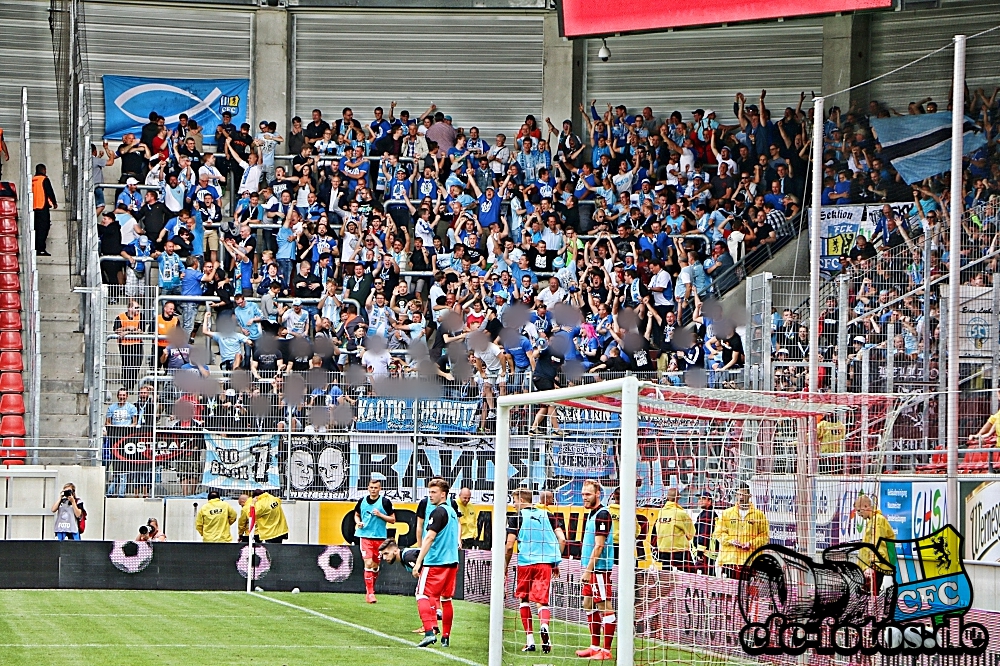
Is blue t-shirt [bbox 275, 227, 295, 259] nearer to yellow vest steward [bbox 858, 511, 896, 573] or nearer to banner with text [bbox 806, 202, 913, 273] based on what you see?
banner with text [bbox 806, 202, 913, 273]

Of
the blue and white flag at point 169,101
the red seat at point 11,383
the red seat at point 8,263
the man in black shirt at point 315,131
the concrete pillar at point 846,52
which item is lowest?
the red seat at point 11,383

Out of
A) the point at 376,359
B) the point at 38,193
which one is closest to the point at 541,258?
the point at 376,359

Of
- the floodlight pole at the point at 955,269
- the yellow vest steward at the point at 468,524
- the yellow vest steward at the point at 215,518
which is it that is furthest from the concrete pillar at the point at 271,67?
the floodlight pole at the point at 955,269

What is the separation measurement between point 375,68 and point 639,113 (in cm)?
577

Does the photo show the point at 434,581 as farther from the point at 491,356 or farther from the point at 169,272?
the point at 169,272

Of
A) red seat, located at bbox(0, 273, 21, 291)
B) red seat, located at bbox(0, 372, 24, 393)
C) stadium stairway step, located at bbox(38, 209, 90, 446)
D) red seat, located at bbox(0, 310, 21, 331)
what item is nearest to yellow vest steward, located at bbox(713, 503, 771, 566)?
stadium stairway step, located at bbox(38, 209, 90, 446)

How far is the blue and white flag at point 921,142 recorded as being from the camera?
11078mm

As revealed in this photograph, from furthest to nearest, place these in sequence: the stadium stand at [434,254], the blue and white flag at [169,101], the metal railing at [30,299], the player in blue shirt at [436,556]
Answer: the blue and white flag at [169,101] < the metal railing at [30,299] < the stadium stand at [434,254] < the player in blue shirt at [436,556]

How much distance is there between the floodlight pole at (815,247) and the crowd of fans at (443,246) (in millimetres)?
6094

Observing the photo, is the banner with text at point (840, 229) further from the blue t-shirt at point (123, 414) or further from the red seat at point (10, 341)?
the red seat at point (10, 341)

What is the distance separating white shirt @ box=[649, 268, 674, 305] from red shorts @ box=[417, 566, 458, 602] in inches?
389

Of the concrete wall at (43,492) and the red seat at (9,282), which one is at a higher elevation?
the red seat at (9,282)

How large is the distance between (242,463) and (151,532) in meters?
1.67

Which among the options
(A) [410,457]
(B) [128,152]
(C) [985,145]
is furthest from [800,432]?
(B) [128,152]
